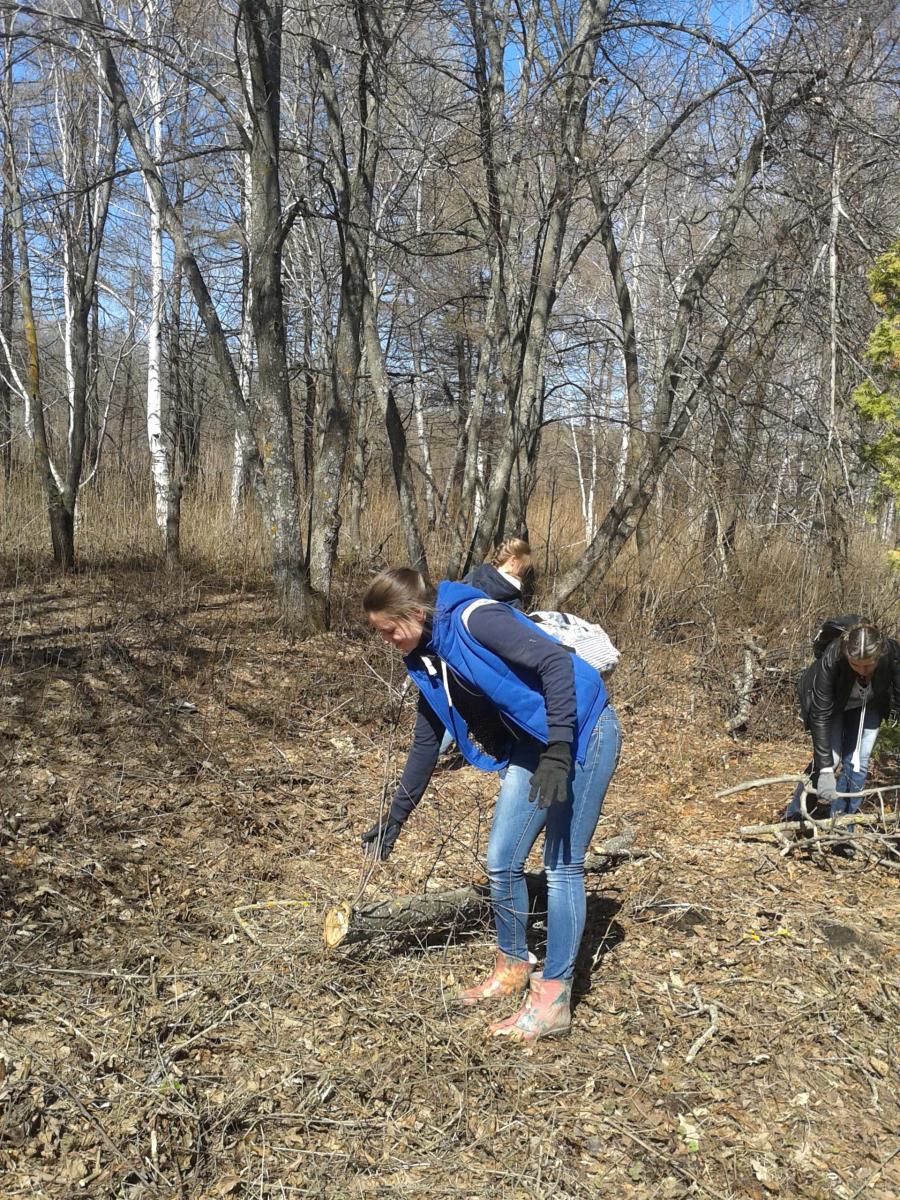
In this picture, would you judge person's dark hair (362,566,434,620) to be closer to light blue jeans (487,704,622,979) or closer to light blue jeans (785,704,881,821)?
light blue jeans (487,704,622,979)

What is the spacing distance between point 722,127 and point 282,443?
460 cm

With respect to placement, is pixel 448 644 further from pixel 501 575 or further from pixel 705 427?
pixel 705 427

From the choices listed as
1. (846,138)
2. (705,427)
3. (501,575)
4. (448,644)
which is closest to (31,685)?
(501,575)

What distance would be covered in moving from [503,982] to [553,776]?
3.47 ft

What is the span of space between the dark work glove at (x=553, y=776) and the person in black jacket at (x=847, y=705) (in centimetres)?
231

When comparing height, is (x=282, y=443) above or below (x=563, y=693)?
above

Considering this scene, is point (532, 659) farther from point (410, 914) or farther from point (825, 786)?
point (825, 786)

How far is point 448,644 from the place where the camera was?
106 inches

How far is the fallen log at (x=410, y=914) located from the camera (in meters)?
3.25

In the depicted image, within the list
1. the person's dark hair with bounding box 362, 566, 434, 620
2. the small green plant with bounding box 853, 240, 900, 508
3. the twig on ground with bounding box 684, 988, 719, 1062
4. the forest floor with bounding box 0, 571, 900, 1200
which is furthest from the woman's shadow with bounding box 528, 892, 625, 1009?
the small green plant with bounding box 853, 240, 900, 508

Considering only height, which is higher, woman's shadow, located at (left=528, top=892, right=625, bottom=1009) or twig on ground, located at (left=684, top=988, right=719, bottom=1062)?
woman's shadow, located at (left=528, top=892, right=625, bottom=1009)

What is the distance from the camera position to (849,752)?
16.2ft

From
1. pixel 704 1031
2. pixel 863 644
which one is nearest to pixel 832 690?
pixel 863 644

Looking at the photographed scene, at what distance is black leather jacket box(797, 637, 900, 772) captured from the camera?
179 inches
